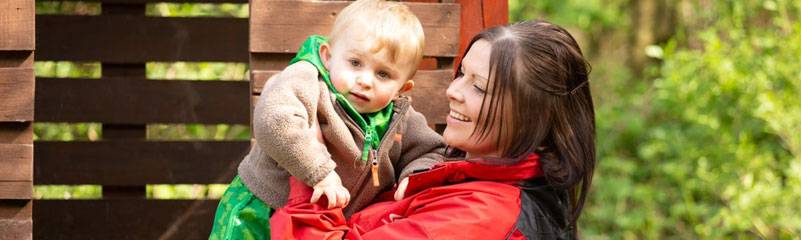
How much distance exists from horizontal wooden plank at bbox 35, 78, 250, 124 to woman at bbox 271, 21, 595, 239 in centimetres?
271

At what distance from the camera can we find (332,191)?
2.56 metres

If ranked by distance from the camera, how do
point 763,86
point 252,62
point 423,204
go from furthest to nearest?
point 763,86
point 252,62
point 423,204

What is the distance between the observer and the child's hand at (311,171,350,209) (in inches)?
100

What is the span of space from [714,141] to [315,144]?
247 inches

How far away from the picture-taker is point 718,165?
315 inches

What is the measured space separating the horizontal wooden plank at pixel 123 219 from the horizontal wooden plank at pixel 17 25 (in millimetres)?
2107

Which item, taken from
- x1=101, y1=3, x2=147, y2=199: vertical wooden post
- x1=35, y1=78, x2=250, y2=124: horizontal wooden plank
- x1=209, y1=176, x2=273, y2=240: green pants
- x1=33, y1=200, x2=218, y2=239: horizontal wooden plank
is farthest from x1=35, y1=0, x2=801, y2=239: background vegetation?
x1=209, y1=176, x2=273, y2=240: green pants

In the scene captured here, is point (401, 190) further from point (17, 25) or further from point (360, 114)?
point (17, 25)

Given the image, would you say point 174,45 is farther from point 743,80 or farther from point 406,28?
point 743,80

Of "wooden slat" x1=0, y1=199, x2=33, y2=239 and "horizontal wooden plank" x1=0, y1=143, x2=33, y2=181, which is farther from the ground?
"horizontal wooden plank" x1=0, y1=143, x2=33, y2=181

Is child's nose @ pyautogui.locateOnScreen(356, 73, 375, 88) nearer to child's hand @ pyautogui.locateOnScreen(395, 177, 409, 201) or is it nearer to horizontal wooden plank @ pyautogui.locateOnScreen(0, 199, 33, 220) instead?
child's hand @ pyautogui.locateOnScreen(395, 177, 409, 201)

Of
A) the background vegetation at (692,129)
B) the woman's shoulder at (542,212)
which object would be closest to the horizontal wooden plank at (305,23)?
the woman's shoulder at (542,212)

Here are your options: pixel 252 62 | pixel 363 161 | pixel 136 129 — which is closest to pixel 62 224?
pixel 136 129

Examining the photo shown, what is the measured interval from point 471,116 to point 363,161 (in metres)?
0.38
